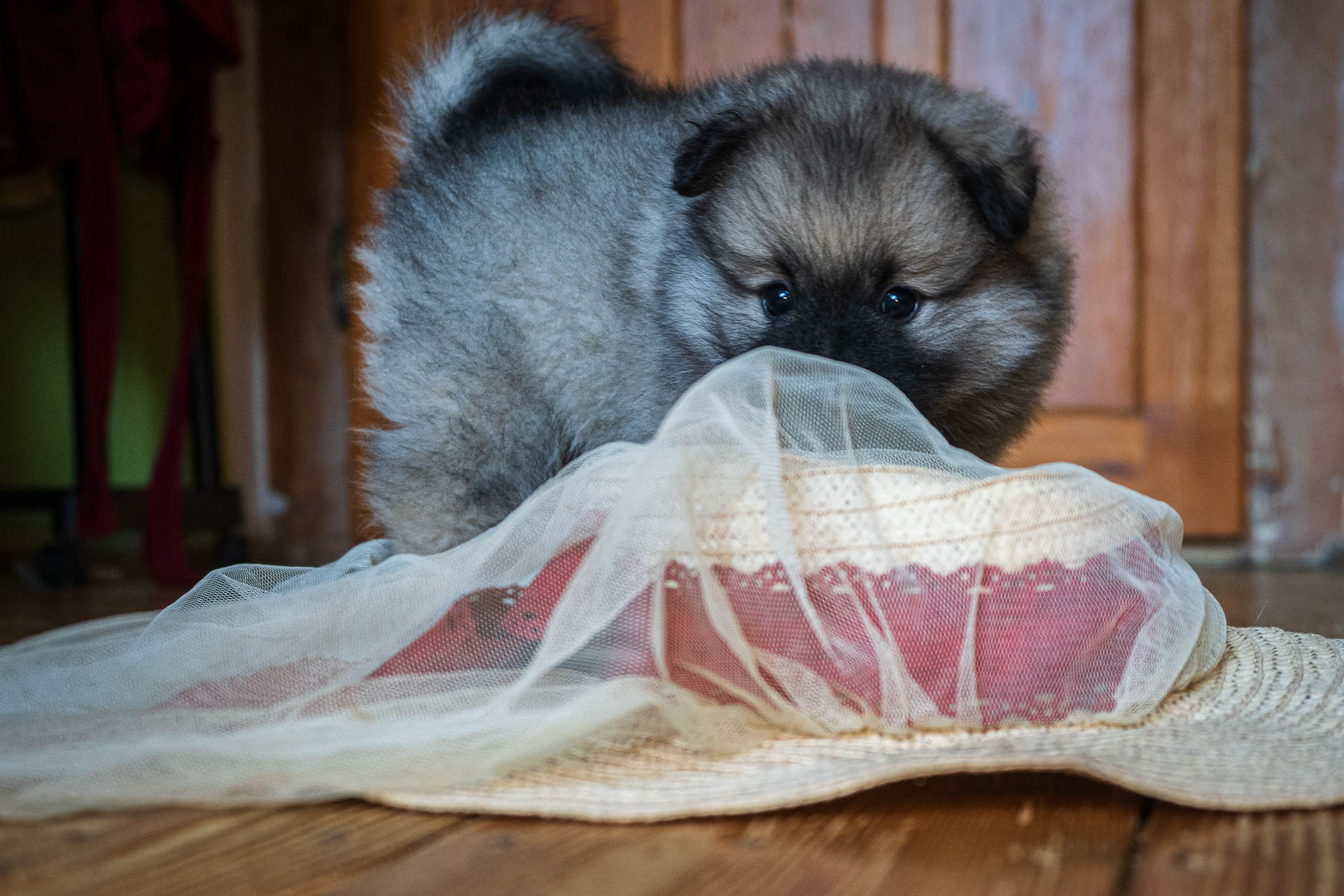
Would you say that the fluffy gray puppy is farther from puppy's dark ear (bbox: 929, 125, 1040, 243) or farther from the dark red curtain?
the dark red curtain

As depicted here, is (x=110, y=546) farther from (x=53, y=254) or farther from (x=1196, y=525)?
(x=1196, y=525)

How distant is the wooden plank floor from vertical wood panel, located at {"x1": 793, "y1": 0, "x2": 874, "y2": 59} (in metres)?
2.17

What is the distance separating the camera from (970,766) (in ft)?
2.50

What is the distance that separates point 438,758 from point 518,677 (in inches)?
4.8

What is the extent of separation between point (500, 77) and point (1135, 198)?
1623 millimetres

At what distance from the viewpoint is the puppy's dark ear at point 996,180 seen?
48.4 inches

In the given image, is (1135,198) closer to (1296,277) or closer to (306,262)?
(1296,277)

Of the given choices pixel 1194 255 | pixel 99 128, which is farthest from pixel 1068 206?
pixel 99 128

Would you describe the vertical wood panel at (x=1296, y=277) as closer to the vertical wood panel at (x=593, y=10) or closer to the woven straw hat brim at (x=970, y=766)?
the vertical wood panel at (x=593, y=10)

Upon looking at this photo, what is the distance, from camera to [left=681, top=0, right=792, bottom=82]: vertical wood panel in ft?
8.72

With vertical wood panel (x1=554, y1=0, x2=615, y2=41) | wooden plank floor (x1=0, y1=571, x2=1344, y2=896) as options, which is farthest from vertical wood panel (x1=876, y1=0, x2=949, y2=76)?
wooden plank floor (x1=0, y1=571, x2=1344, y2=896)

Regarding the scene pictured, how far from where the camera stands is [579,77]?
1.66 meters

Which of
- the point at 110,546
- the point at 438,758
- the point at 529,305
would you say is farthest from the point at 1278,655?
the point at 110,546

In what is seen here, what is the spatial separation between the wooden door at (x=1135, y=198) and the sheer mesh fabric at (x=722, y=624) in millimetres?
1701
